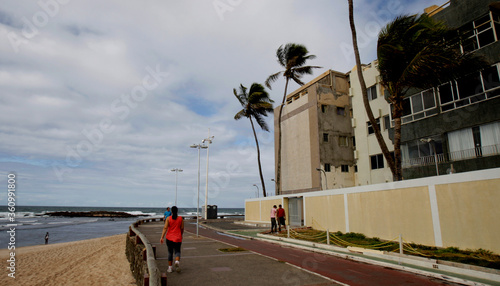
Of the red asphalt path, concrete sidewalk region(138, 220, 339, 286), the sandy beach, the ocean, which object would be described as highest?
concrete sidewalk region(138, 220, 339, 286)

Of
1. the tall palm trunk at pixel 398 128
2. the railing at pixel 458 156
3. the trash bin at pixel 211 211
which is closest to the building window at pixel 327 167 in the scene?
the railing at pixel 458 156

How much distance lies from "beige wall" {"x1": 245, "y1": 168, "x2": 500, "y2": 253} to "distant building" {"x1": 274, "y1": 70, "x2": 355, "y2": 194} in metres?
11.3

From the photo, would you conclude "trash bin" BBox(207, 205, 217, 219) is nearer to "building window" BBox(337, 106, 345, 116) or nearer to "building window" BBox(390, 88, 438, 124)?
"building window" BBox(337, 106, 345, 116)

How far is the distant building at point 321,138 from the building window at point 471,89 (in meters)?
13.2

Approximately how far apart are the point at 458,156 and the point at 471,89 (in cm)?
378

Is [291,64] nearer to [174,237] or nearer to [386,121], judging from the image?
[386,121]

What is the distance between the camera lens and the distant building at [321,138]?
100 ft

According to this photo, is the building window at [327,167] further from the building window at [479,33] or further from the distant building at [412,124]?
the building window at [479,33]

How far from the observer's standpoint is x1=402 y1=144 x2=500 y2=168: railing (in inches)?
619

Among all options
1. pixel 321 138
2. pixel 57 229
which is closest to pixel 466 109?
pixel 321 138

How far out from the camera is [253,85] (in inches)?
1598

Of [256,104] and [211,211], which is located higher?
[256,104]

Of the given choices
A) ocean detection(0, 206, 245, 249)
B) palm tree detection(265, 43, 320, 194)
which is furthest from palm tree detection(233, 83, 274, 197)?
ocean detection(0, 206, 245, 249)

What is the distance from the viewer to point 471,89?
55.4 feet
